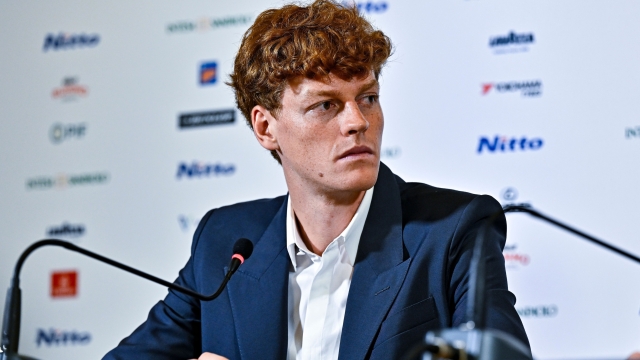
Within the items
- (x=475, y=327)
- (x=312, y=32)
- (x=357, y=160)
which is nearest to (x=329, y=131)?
(x=357, y=160)

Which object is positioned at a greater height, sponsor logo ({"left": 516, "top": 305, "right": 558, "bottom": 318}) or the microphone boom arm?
the microphone boom arm

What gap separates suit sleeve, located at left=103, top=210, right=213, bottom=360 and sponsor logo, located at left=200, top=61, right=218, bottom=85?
1.78m

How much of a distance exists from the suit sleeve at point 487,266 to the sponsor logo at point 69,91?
2.81 metres

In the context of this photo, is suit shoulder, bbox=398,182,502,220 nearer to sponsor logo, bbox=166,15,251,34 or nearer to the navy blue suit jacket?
the navy blue suit jacket

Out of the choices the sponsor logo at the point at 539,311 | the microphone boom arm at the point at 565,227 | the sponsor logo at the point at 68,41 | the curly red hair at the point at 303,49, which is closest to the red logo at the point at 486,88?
the sponsor logo at the point at 539,311

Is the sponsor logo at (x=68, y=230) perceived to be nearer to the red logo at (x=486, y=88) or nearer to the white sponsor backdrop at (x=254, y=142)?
the white sponsor backdrop at (x=254, y=142)

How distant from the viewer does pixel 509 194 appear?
11.7 ft

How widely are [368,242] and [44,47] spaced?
291 cm

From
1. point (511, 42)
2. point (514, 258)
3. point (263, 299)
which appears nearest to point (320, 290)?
point (263, 299)

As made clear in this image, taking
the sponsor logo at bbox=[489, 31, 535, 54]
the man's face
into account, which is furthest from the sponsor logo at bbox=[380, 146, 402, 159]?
the man's face

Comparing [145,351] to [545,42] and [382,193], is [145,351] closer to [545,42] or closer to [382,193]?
[382,193]

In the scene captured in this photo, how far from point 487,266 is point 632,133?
1.58m

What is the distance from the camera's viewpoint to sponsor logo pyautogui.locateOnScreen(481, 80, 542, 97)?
360 centimetres

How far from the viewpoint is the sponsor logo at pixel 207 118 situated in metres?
4.18
